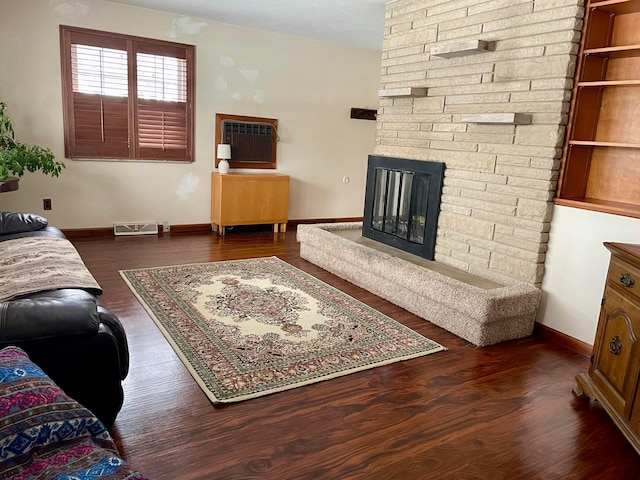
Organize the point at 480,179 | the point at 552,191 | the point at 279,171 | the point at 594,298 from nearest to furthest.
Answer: the point at 594,298
the point at 552,191
the point at 480,179
the point at 279,171

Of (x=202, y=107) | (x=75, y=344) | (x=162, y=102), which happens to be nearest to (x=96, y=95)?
(x=162, y=102)

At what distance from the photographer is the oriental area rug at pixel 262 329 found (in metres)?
2.53

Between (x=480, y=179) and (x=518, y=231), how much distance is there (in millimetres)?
501

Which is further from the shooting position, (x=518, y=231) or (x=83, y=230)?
(x=83, y=230)

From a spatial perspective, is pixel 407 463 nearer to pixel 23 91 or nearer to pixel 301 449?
pixel 301 449

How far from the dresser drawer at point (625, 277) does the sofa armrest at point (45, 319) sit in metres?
2.24

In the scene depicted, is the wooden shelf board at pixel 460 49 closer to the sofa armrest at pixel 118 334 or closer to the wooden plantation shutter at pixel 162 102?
the sofa armrest at pixel 118 334

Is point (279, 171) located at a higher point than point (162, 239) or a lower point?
higher

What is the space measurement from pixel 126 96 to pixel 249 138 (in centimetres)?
149

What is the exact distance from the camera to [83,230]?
5.36 meters

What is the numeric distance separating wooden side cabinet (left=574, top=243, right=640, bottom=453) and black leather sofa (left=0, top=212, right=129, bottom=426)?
2.14 meters

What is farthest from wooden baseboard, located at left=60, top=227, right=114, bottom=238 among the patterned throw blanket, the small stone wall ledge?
the small stone wall ledge

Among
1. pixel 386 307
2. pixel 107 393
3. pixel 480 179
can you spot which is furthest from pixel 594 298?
pixel 107 393

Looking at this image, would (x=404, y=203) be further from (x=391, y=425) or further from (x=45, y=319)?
(x=45, y=319)
